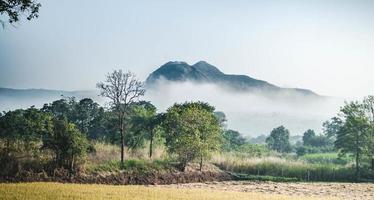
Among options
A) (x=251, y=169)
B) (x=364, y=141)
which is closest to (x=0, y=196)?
(x=251, y=169)

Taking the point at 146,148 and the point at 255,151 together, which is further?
the point at 255,151

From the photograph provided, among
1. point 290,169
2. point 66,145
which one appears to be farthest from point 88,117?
point 66,145

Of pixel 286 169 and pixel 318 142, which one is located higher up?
pixel 318 142

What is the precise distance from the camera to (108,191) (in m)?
31.5

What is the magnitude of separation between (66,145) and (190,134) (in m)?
19.3

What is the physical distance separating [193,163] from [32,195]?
32777 mm

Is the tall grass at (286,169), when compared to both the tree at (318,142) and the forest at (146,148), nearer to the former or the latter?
the forest at (146,148)

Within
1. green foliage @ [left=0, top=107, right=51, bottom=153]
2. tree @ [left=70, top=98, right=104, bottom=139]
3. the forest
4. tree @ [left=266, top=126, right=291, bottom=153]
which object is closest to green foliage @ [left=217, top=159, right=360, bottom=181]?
the forest

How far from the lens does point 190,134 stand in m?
54.8

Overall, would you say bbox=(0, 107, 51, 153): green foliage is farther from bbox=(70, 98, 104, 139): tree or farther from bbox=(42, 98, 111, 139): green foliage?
bbox=(42, 98, 111, 139): green foliage

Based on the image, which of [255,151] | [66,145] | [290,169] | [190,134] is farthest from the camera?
[255,151]

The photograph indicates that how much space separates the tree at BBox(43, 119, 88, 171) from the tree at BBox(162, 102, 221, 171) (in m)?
16.1

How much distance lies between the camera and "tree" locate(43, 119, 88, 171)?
127ft

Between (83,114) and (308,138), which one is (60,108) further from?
(308,138)
